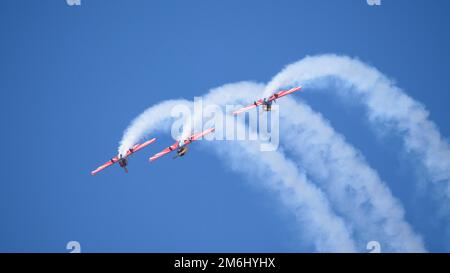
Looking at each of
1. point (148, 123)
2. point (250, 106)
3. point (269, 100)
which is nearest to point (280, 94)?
point (269, 100)

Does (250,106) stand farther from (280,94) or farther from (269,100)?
(280,94)

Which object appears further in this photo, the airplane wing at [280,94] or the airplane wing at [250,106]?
the airplane wing at [250,106]

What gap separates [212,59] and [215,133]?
56230mm

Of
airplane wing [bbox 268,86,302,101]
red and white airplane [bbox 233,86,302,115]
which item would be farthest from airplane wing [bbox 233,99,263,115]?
airplane wing [bbox 268,86,302,101]

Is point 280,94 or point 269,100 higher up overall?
point 280,94

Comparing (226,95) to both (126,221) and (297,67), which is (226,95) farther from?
(126,221)

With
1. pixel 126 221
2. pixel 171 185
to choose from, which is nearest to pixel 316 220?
pixel 126 221

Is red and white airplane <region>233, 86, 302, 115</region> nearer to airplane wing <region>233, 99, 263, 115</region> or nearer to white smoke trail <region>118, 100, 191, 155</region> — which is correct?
airplane wing <region>233, 99, 263, 115</region>

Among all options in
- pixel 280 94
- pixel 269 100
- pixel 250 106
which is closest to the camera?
pixel 269 100

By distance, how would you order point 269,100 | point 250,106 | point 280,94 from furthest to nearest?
point 250,106
point 280,94
point 269,100

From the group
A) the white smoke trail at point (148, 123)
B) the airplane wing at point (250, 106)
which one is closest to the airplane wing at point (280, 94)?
the airplane wing at point (250, 106)

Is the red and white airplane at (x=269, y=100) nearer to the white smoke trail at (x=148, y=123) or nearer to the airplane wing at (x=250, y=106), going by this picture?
the airplane wing at (x=250, y=106)

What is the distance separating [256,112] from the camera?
219 ft

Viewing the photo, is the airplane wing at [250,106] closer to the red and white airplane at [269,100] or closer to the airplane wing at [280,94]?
the red and white airplane at [269,100]
